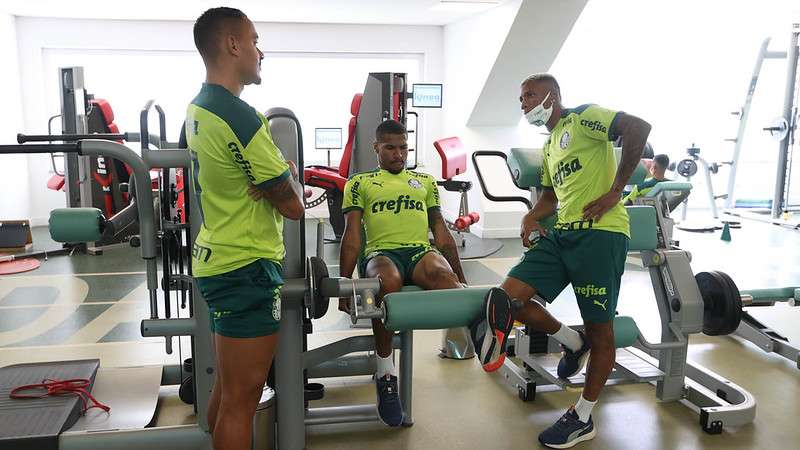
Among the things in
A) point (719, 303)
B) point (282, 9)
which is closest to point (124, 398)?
point (719, 303)

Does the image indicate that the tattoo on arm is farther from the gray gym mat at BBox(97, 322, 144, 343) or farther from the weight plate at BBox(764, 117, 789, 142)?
the weight plate at BBox(764, 117, 789, 142)

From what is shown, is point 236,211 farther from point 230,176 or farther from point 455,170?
point 455,170

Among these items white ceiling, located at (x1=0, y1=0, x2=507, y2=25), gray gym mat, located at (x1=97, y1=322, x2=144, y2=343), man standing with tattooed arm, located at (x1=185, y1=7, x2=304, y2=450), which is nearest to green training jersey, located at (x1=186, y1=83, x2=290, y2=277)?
man standing with tattooed arm, located at (x1=185, y1=7, x2=304, y2=450)

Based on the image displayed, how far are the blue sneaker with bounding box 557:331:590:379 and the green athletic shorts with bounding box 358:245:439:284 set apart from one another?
75cm

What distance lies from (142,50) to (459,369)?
6.55m

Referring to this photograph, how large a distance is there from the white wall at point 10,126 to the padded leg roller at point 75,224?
598 centimetres

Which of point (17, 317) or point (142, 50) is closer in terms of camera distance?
point (17, 317)

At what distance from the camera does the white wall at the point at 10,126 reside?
7.24 m

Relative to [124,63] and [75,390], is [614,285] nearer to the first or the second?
[75,390]

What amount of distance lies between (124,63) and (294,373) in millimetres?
7128

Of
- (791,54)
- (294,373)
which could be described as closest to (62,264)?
(294,373)

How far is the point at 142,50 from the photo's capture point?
8055mm

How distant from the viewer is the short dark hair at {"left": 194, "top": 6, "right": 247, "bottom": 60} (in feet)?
5.39

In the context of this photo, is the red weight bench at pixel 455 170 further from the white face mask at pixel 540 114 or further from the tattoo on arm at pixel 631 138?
the tattoo on arm at pixel 631 138
